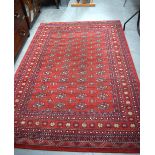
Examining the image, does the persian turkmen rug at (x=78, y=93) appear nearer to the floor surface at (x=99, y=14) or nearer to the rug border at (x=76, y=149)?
the rug border at (x=76, y=149)

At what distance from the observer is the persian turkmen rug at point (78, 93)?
1.67m

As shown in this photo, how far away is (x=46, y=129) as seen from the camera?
1.75 meters

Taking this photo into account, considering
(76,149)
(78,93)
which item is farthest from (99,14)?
(76,149)

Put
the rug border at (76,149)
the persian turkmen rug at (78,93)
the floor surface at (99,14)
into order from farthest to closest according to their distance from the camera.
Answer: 1. the floor surface at (99,14)
2. the persian turkmen rug at (78,93)
3. the rug border at (76,149)

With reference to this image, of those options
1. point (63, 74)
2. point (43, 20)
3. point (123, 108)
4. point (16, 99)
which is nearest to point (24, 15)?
point (43, 20)

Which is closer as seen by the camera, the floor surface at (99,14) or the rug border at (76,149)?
the rug border at (76,149)

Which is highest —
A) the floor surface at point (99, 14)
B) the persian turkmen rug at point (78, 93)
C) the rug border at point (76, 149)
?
the floor surface at point (99, 14)

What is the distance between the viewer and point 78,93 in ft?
6.74

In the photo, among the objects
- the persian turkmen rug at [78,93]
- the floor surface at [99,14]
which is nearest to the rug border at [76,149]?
the persian turkmen rug at [78,93]

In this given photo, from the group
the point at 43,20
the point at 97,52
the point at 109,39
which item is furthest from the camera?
the point at 43,20

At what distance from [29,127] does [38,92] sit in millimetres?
430

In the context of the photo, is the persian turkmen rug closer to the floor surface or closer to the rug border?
the rug border

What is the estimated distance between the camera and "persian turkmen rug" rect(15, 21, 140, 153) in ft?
5.47

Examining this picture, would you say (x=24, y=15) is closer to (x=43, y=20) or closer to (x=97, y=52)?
(x=43, y=20)
